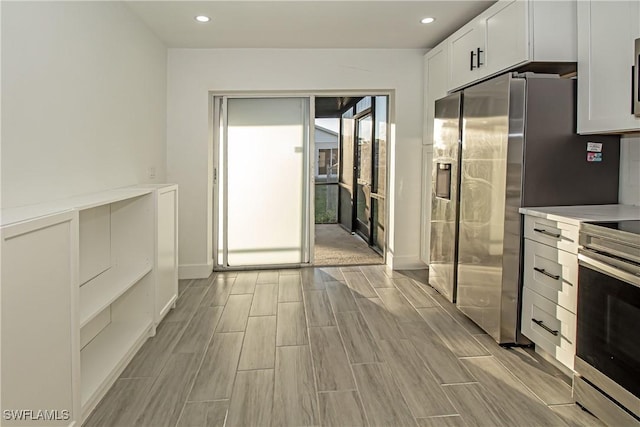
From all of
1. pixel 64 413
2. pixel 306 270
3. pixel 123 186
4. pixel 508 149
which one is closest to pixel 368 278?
pixel 306 270

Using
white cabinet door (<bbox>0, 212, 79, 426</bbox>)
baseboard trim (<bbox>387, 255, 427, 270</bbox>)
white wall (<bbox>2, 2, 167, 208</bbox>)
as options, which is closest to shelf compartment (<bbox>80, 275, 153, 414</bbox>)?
white cabinet door (<bbox>0, 212, 79, 426</bbox>)

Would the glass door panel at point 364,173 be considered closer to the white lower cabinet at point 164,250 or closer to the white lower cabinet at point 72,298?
the white lower cabinet at point 164,250

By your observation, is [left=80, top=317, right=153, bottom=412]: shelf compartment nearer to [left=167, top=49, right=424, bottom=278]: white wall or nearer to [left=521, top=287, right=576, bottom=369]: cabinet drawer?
[left=167, top=49, right=424, bottom=278]: white wall

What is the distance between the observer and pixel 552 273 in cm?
234

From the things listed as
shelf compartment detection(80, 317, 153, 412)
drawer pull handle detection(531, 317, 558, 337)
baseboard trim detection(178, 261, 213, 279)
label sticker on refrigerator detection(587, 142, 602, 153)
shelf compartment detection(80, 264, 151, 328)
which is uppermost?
label sticker on refrigerator detection(587, 142, 602, 153)

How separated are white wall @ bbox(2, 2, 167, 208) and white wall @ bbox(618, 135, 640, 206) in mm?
3273

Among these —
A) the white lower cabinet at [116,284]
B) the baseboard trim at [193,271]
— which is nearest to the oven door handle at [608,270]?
the white lower cabinet at [116,284]

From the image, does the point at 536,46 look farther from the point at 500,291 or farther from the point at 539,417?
the point at 539,417

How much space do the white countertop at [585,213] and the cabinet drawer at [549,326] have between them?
477 millimetres

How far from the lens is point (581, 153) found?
2.57 metres

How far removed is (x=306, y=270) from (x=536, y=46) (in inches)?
121

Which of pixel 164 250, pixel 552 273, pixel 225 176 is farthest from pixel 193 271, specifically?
pixel 552 273

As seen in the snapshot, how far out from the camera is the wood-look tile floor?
6.50 ft

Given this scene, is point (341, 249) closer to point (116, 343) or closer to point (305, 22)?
point (305, 22)
